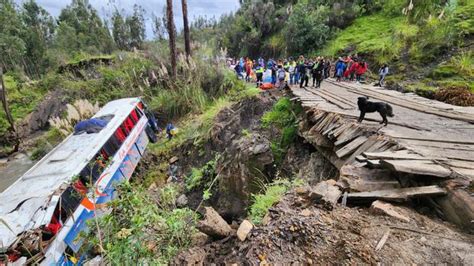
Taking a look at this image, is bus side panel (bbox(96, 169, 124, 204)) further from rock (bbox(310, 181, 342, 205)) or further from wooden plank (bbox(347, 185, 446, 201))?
wooden plank (bbox(347, 185, 446, 201))

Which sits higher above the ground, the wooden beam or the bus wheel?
the wooden beam

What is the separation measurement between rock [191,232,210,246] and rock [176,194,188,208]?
4296 millimetres

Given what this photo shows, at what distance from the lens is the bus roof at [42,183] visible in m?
4.08

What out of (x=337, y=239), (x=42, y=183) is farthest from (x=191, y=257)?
(x=42, y=183)

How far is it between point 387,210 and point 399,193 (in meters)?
0.29

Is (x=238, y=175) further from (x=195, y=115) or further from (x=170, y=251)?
(x=195, y=115)

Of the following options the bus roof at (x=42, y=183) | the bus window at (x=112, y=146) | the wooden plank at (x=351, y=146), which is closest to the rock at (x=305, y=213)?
the wooden plank at (x=351, y=146)

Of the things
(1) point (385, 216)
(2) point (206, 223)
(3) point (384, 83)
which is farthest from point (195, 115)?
(1) point (385, 216)

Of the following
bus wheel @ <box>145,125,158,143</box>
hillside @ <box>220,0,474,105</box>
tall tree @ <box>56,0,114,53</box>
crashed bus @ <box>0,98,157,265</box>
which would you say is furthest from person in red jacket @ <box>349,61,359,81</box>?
tall tree @ <box>56,0,114,53</box>

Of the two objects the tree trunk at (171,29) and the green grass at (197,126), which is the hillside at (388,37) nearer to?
the green grass at (197,126)

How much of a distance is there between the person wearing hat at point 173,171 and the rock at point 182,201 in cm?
144

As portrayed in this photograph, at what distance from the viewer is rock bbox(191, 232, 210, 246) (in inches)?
105

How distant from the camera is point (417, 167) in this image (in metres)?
2.59

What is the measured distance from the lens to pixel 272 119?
7.62m
